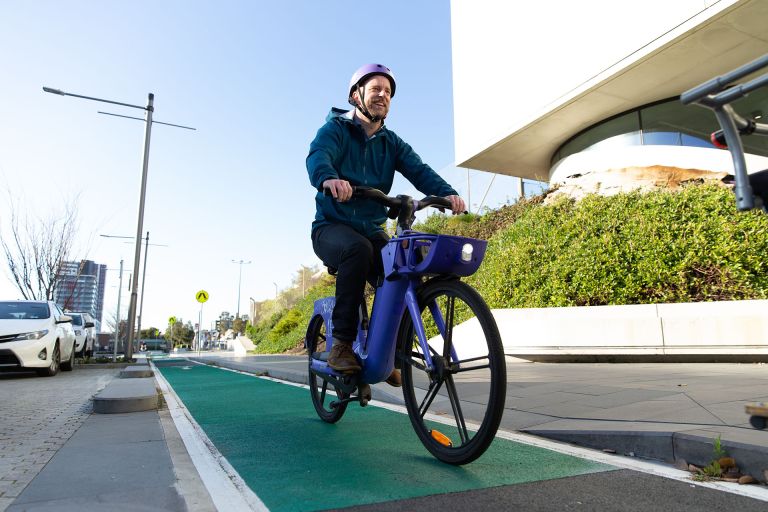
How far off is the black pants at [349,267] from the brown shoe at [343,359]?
0.06 metres

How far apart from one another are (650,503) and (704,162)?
16215 mm

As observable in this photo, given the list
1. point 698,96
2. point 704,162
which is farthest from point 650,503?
point 704,162

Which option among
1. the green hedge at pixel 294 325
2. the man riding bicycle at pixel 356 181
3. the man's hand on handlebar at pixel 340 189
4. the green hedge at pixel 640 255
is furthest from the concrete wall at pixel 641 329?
the green hedge at pixel 294 325

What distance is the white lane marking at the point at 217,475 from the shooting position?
2.04 m

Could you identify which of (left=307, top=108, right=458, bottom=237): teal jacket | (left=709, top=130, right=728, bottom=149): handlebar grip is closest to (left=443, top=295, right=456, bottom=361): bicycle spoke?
(left=307, top=108, right=458, bottom=237): teal jacket

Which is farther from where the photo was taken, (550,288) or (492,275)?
(492,275)

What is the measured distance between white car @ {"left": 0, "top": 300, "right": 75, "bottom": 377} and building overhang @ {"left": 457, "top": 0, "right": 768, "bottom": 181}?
1525 centimetres

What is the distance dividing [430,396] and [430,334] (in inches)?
12.7

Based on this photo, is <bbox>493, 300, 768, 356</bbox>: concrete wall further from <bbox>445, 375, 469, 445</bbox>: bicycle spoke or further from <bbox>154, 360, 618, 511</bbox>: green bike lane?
<bbox>445, 375, 469, 445</bbox>: bicycle spoke

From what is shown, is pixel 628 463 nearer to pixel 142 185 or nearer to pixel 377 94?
pixel 377 94

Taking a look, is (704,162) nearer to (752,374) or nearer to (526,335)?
(526,335)

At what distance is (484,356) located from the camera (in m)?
2.44

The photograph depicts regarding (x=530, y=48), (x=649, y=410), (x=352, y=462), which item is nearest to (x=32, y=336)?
(x=352, y=462)

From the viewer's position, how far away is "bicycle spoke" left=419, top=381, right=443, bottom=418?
2.63 meters
